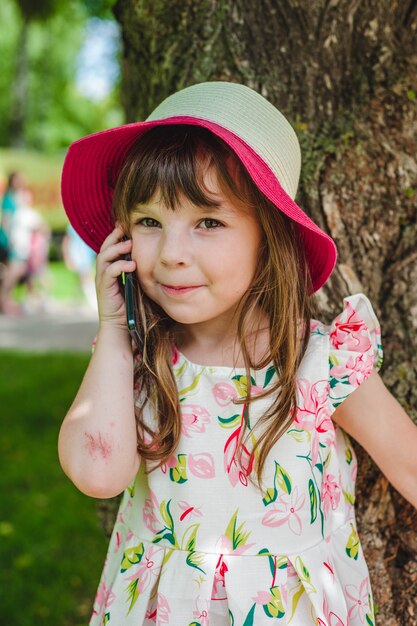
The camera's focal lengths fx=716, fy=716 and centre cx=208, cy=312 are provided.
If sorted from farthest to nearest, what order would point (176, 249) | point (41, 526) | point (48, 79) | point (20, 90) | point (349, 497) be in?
point (48, 79) < point (20, 90) < point (41, 526) < point (349, 497) < point (176, 249)

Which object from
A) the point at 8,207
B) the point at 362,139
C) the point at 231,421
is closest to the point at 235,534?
the point at 231,421

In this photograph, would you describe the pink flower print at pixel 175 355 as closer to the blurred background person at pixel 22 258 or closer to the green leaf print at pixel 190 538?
the green leaf print at pixel 190 538

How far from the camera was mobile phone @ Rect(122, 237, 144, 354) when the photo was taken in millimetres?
1954

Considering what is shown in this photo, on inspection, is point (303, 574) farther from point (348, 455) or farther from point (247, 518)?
point (348, 455)

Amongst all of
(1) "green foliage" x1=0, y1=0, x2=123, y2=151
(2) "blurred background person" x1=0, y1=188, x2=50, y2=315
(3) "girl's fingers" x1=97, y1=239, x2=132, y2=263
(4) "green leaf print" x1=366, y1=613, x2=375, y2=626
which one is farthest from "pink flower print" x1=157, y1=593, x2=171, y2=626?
(1) "green foliage" x1=0, y1=0, x2=123, y2=151

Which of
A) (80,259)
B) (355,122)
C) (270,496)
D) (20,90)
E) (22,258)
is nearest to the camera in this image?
(270,496)

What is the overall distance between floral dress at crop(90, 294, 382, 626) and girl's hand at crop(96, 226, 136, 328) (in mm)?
219

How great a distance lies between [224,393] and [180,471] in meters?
0.24

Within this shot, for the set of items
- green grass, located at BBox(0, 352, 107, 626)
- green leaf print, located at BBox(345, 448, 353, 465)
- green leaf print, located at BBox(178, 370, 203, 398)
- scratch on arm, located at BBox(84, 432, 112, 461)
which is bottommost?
green grass, located at BBox(0, 352, 107, 626)

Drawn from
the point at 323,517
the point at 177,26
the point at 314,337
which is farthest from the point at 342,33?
the point at 323,517

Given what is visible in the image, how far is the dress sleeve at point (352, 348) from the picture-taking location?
190cm

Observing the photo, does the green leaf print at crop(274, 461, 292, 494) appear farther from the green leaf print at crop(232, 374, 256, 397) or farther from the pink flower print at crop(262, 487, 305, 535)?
the green leaf print at crop(232, 374, 256, 397)

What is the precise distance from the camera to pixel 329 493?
6.48ft

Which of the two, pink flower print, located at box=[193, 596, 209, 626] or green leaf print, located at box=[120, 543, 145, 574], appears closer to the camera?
pink flower print, located at box=[193, 596, 209, 626]
